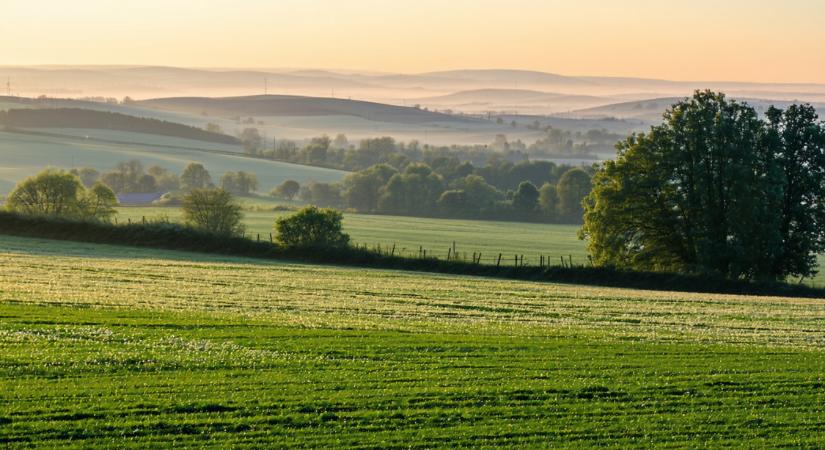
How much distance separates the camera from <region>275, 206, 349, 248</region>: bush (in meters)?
74.0

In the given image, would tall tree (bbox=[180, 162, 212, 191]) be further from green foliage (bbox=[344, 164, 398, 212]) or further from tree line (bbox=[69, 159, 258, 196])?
green foliage (bbox=[344, 164, 398, 212])

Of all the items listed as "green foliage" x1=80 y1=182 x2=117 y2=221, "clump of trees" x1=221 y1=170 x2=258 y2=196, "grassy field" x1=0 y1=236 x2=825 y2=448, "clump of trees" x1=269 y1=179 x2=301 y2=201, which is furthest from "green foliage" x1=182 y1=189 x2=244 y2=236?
"clump of trees" x1=221 y1=170 x2=258 y2=196

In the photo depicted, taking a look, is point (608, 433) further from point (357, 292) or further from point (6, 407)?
point (357, 292)

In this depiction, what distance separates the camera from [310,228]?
74500 mm

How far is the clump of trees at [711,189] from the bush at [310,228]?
1900 centimetres

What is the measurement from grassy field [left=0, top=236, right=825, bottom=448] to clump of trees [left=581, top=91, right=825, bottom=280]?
2254cm

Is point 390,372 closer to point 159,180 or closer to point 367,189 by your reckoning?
point 367,189

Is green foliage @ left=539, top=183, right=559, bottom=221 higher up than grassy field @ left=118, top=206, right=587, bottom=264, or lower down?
higher up

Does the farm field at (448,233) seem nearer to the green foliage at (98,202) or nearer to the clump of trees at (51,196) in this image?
the green foliage at (98,202)

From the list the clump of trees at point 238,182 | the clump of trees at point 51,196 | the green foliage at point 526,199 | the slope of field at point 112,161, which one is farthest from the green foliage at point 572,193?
the clump of trees at point 51,196

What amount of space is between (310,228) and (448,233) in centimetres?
4099

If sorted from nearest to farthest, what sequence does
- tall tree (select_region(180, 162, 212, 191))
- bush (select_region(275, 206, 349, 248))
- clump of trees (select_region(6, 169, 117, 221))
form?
1. bush (select_region(275, 206, 349, 248))
2. clump of trees (select_region(6, 169, 117, 221))
3. tall tree (select_region(180, 162, 212, 191))

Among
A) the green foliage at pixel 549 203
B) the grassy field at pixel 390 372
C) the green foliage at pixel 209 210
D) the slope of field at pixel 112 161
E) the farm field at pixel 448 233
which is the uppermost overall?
the slope of field at pixel 112 161

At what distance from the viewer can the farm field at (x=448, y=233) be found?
95.1m
